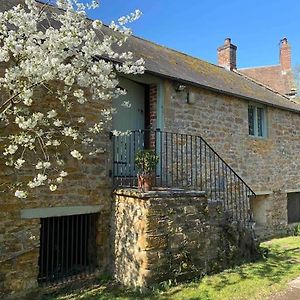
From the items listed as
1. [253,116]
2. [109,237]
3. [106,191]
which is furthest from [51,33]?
[253,116]

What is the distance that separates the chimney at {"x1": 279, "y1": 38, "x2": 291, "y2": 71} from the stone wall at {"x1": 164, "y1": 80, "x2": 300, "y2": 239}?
7006mm

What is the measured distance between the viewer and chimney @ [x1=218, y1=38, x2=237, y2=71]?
1684cm

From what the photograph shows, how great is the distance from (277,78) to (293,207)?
9.27 metres

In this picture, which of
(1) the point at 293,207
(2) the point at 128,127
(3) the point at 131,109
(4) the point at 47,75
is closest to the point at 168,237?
(2) the point at 128,127

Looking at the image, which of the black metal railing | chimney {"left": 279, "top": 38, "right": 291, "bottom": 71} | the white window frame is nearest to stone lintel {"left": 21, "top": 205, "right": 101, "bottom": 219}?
the black metal railing

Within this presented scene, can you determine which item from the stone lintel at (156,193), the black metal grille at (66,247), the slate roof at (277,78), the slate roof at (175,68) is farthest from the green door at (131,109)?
the slate roof at (277,78)

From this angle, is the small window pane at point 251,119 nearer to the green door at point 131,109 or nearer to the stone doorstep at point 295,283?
the green door at point 131,109

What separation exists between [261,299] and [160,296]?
5.62 feet

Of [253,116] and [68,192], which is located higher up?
[253,116]

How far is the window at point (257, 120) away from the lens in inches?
478

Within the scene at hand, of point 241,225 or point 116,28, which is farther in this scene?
point 241,225

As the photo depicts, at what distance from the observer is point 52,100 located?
21.5 feet

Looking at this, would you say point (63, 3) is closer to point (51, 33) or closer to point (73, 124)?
point (51, 33)

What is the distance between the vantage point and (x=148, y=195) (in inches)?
243
